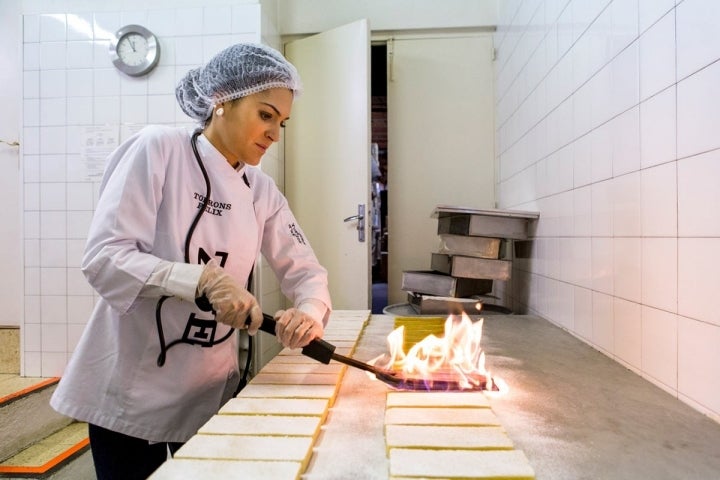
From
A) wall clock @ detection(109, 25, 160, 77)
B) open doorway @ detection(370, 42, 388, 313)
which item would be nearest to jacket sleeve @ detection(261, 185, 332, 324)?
wall clock @ detection(109, 25, 160, 77)

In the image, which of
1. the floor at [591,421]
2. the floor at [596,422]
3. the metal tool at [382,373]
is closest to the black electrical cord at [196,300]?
the metal tool at [382,373]

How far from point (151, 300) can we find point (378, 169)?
4.50 m

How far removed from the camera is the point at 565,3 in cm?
196

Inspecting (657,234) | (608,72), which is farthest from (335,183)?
(657,234)

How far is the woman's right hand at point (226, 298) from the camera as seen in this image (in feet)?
3.64

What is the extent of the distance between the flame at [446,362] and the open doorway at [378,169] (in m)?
2.60

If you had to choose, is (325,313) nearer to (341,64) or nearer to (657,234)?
(657,234)

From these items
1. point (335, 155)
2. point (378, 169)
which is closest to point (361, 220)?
point (335, 155)

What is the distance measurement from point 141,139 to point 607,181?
1.52 meters

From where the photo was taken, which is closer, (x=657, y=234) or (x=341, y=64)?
(x=657, y=234)

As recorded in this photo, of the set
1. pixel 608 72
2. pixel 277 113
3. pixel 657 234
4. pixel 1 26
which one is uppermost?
pixel 1 26

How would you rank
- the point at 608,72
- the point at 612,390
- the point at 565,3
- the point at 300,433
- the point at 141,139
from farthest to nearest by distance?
the point at 565,3 < the point at 608,72 < the point at 141,139 < the point at 612,390 < the point at 300,433

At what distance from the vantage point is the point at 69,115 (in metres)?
3.01

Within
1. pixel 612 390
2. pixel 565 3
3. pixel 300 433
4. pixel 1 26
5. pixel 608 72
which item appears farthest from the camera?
pixel 1 26
